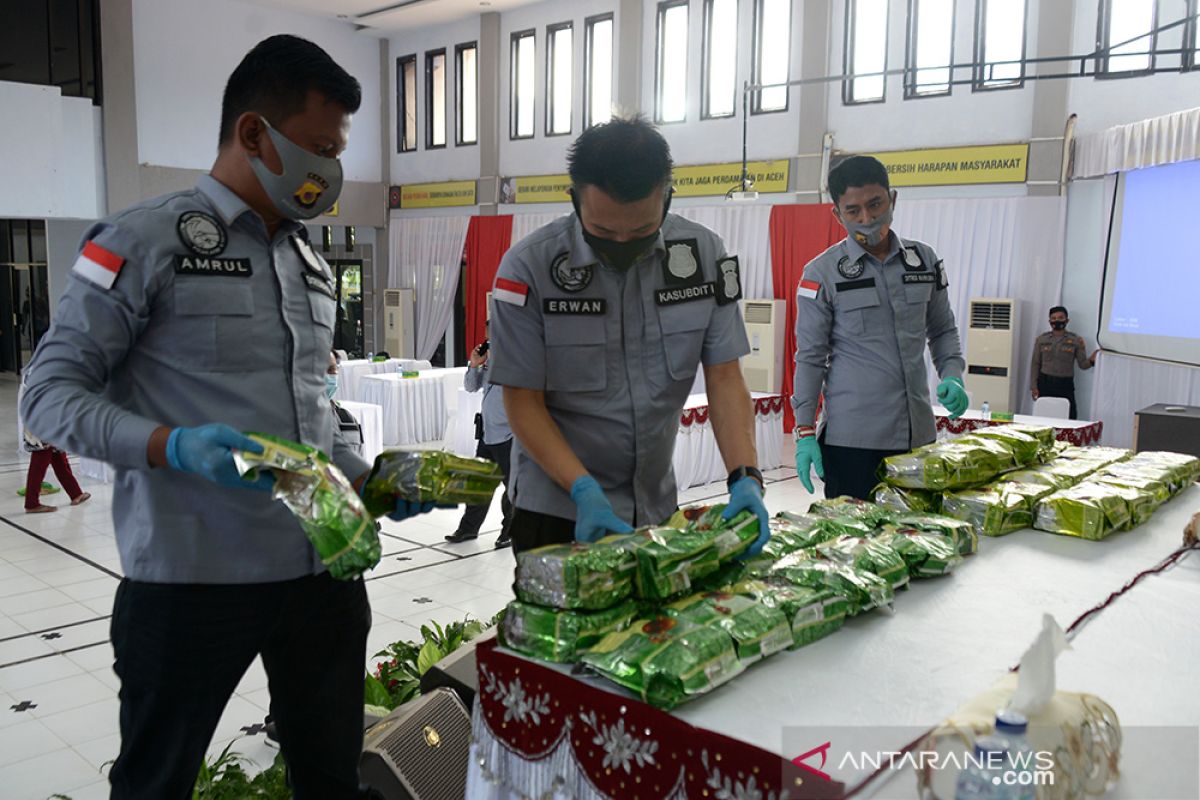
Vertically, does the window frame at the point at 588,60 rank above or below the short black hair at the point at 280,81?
above

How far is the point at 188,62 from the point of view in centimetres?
1398

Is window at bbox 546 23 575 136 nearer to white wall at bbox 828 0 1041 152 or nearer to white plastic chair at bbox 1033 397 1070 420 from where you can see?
white wall at bbox 828 0 1041 152

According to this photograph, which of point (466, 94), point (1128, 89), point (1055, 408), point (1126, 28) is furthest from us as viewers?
point (466, 94)

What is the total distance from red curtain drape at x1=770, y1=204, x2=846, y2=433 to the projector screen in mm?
4616

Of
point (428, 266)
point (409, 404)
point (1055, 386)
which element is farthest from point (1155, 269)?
point (428, 266)

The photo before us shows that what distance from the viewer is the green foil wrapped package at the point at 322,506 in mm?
1328

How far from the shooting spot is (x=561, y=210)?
13.6 m

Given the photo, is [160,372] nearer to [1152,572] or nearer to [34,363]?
[34,363]

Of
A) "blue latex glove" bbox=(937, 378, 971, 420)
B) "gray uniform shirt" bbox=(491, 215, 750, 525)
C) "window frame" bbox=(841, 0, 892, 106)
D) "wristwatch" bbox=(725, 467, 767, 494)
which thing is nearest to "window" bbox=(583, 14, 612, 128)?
"window frame" bbox=(841, 0, 892, 106)

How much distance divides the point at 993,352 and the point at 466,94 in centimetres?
959

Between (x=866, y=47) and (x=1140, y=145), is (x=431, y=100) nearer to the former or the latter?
(x=866, y=47)

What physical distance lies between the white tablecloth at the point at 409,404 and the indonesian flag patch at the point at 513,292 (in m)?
7.73

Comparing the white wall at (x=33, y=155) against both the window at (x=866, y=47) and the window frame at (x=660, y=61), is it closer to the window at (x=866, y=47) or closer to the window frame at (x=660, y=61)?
the window frame at (x=660, y=61)

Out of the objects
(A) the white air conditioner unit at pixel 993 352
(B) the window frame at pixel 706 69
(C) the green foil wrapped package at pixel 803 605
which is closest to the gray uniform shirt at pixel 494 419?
(C) the green foil wrapped package at pixel 803 605
